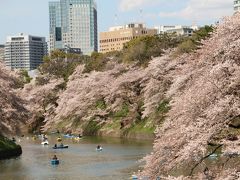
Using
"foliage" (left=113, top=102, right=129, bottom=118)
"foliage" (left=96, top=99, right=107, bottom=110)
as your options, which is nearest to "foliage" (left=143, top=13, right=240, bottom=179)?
"foliage" (left=113, top=102, right=129, bottom=118)

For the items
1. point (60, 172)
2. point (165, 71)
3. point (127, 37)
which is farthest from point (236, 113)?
point (127, 37)

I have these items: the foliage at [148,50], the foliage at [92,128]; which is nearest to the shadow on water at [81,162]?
the foliage at [92,128]

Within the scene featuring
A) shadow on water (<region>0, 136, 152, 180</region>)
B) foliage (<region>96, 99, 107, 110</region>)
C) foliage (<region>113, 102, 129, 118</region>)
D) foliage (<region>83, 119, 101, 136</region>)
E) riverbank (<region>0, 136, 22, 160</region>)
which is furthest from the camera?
foliage (<region>96, 99, 107, 110</region>)

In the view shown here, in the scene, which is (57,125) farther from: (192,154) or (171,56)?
(192,154)

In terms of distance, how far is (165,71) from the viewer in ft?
171

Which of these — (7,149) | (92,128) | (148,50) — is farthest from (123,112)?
(7,149)

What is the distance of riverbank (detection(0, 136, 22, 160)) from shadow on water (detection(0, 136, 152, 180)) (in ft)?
2.36

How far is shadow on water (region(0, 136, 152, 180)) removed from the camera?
3167cm

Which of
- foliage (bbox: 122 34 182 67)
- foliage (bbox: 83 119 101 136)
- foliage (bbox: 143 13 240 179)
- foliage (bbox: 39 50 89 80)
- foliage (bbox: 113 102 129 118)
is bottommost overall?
foliage (bbox: 83 119 101 136)

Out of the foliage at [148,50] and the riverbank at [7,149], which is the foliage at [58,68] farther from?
the riverbank at [7,149]

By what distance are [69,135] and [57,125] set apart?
908 cm

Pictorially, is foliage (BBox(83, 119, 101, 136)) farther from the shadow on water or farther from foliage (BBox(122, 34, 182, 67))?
foliage (BBox(122, 34, 182, 67))

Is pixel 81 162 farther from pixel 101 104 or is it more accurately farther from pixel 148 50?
pixel 148 50

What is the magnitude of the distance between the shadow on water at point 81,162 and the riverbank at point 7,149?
0.72m
